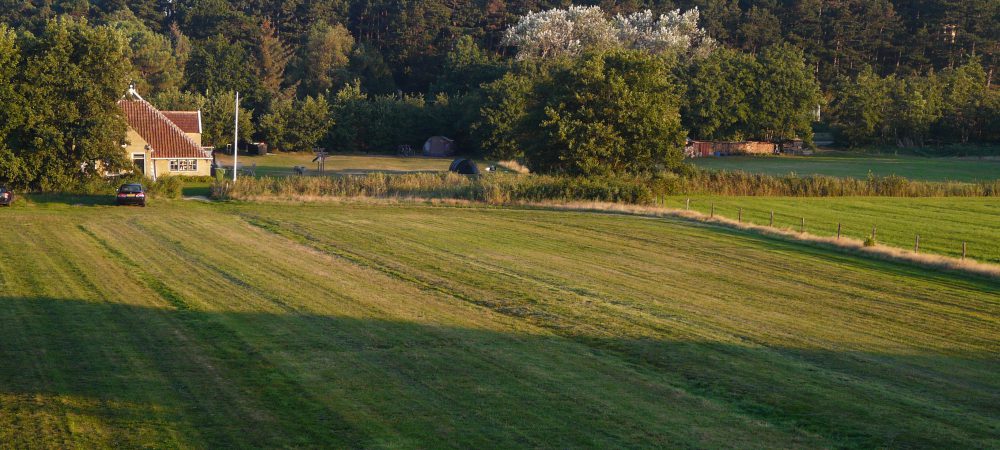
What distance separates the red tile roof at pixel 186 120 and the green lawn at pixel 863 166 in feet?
145

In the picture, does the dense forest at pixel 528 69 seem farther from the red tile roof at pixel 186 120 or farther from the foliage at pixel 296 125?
the red tile roof at pixel 186 120

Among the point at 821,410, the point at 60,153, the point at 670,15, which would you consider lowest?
the point at 821,410

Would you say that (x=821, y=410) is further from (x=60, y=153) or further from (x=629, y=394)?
(x=60, y=153)

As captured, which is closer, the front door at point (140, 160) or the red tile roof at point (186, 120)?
the front door at point (140, 160)

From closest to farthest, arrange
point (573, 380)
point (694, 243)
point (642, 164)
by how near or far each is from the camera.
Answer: point (573, 380), point (694, 243), point (642, 164)

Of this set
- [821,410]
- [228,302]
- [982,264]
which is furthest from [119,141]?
[821,410]

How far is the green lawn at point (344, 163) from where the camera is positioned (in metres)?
83.9

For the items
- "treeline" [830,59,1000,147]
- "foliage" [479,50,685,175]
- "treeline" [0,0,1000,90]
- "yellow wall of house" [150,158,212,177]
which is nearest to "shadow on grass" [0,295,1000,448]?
"foliage" [479,50,685,175]

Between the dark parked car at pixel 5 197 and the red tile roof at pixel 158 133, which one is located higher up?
the red tile roof at pixel 158 133

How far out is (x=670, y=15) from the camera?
430 feet

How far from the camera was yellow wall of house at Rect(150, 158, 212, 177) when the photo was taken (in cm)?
6600

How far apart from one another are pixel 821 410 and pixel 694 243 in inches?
843

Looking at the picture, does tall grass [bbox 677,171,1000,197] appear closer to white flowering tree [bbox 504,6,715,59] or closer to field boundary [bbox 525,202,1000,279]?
field boundary [bbox 525,202,1000,279]

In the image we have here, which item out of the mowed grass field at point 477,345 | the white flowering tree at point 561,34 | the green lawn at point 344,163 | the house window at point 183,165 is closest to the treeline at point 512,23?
the white flowering tree at point 561,34
